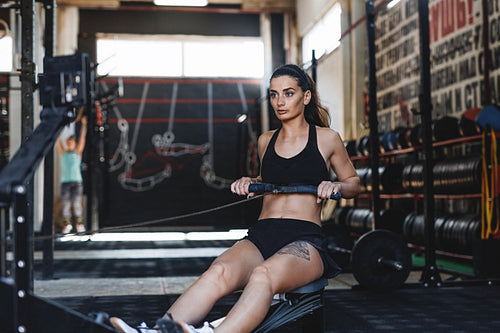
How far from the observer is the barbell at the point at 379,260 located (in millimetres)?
3318

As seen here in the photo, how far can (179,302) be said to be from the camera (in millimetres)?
1684

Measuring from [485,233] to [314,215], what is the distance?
276 cm

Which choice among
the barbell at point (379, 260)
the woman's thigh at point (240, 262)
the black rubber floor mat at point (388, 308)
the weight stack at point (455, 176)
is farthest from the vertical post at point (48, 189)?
the weight stack at point (455, 176)

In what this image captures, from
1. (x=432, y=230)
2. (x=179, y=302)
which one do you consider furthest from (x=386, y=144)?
(x=179, y=302)

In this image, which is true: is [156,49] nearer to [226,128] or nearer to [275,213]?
[226,128]

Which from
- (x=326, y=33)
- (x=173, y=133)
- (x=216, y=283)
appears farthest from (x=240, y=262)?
(x=173, y=133)

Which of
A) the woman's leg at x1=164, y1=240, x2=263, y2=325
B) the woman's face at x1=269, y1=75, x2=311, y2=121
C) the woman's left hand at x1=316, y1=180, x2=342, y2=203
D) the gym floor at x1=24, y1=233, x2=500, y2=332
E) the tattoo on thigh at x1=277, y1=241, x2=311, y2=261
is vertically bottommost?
the gym floor at x1=24, y1=233, x2=500, y2=332

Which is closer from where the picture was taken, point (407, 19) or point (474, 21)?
point (474, 21)

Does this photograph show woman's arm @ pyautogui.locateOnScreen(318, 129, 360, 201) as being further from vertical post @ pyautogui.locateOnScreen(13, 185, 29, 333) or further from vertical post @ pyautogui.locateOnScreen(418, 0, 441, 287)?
vertical post @ pyautogui.locateOnScreen(418, 0, 441, 287)

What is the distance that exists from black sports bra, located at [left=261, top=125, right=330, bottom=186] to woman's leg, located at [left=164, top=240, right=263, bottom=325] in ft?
0.83

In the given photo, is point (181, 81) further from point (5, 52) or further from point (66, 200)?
point (66, 200)

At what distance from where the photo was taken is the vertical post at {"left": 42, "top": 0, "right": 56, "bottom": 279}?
376 cm

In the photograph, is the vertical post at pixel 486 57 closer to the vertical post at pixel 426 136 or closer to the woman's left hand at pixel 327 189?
the vertical post at pixel 426 136

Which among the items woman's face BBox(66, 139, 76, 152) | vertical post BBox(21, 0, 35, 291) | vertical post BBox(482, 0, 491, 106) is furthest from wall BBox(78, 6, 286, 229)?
vertical post BBox(21, 0, 35, 291)
